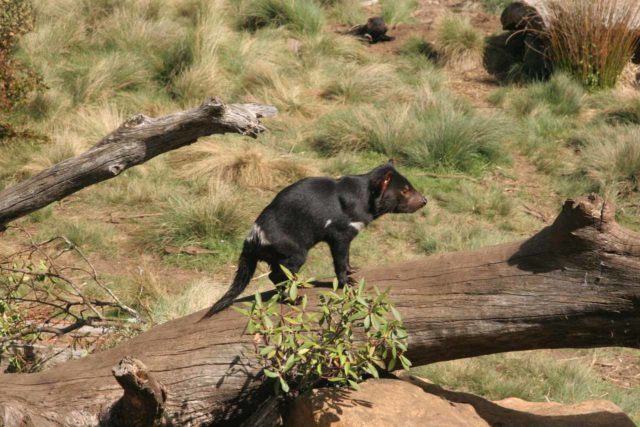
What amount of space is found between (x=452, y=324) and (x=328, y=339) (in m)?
0.61

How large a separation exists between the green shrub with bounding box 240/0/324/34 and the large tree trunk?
28.0ft

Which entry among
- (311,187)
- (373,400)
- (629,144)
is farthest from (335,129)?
(373,400)

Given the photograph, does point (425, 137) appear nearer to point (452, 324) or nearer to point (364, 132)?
point (364, 132)

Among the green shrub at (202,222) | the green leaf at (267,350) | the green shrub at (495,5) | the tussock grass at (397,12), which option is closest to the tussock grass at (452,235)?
the green shrub at (202,222)

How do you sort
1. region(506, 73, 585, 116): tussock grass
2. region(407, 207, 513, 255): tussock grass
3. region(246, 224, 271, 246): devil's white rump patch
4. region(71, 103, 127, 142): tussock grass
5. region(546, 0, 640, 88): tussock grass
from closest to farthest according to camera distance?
region(246, 224, 271, 246): devil's white rump patch → region(407, 207, 513, 255): tussock grass → region(71, 103, 127, 142): tussock grass → region(506, 73, 585, 116): tussock grass → region(546, 0, 640, 88): tussock grass

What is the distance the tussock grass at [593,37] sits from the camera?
10094 mm

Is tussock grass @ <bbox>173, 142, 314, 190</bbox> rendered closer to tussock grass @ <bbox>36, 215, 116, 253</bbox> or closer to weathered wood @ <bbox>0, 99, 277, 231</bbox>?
tussock grass @ <bbox>36, 215, 116, 253</bbox>

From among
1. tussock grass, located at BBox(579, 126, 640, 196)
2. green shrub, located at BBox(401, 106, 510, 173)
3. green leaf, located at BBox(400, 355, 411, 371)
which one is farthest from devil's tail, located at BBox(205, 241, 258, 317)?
tussock grass, located at BBox(579, 126, 640, 196)

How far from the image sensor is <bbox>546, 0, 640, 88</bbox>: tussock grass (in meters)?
10.1

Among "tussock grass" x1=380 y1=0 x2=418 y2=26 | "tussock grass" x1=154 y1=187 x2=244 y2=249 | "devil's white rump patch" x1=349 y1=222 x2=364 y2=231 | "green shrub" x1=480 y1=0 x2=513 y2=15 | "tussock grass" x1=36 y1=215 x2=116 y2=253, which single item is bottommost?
"tussock grass" x1=36 y1=215 x2=116 y2=253

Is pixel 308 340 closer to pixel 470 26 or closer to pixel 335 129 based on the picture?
pixel 335 129

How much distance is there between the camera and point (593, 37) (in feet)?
33.3

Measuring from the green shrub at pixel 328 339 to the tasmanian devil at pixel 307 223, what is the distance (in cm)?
48

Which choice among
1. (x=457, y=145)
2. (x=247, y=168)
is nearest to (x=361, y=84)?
(x=457, y=145)
